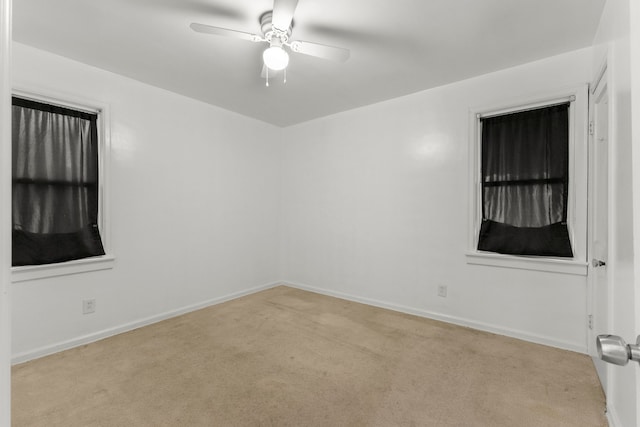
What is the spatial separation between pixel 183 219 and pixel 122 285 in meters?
0.90

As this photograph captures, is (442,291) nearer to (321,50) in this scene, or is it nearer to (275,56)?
(321,50)

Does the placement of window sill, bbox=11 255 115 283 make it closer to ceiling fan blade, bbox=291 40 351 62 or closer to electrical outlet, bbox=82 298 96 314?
electrical outlet, bbox=82 298 96 314

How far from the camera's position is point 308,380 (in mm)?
2160

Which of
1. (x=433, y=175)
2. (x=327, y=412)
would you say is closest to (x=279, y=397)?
(x=327, y=412)

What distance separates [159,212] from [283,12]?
2.45m

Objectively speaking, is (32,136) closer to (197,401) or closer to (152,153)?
(152,153)

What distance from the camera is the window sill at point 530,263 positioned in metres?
2.53

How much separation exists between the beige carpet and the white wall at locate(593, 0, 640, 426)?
37cm

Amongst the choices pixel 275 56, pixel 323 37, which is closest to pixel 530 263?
pixel 323 37

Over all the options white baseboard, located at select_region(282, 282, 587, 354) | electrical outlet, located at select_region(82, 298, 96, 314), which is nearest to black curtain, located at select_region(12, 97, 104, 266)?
electrical outlet, located at select_region(82, 298, 96, 314)

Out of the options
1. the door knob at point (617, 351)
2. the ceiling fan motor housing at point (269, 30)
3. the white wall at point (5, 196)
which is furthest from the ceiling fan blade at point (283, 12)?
the door knob at point (617, 351)

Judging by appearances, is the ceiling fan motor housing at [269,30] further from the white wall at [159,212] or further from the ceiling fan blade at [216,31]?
the white wall at [159,212]

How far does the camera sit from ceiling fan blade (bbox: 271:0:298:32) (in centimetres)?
169

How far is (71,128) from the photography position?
267cm
